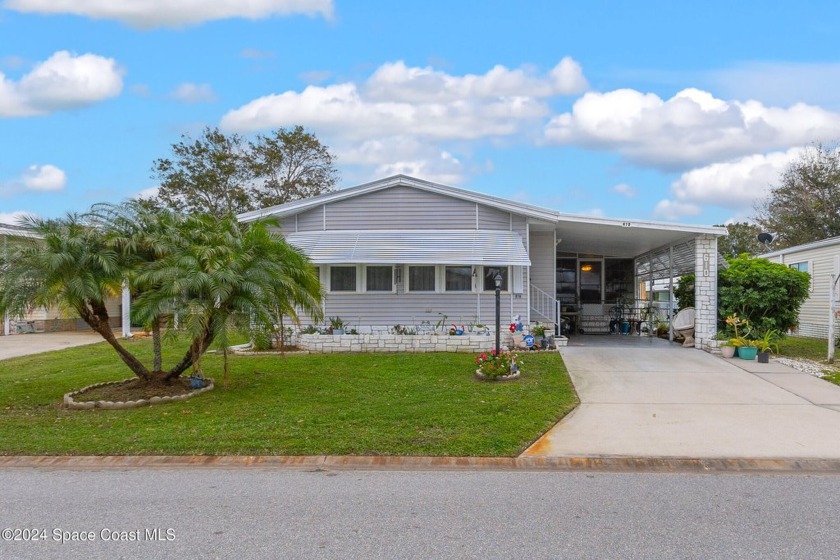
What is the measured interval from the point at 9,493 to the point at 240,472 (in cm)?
181

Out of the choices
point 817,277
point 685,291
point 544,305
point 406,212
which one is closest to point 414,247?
point 406,212

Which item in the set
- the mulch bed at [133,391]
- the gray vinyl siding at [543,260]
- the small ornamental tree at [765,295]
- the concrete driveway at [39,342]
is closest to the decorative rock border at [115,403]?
the mulch bed at [133,391]

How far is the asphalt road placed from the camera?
3.99 meters

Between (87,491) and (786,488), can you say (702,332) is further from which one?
(87,491)

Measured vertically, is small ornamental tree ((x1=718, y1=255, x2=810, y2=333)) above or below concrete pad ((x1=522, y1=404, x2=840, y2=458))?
above

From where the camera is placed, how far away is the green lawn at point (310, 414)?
21.1 ft

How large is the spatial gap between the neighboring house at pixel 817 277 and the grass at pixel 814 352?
0.88 meters

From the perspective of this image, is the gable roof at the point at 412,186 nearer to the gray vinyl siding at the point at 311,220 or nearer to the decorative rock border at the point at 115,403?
the gray vinyl siding at the point at 311,220

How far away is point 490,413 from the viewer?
7.74 metres

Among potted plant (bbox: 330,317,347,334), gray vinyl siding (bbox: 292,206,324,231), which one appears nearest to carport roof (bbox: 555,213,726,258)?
potted plant (bbox: 330,317,347,334)

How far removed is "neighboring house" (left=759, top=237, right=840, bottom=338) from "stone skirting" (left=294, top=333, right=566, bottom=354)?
10294mm

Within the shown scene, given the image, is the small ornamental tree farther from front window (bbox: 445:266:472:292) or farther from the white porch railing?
front window (bbox: 445:266:472:292)

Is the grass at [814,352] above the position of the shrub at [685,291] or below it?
below

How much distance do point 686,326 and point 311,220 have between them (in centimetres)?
903
